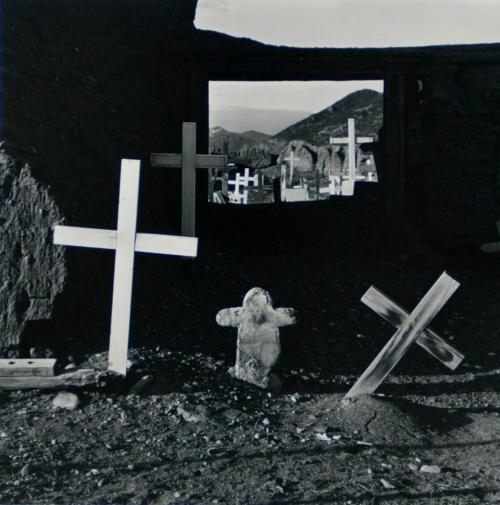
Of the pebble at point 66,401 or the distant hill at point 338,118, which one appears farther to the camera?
the distant hill at point 338,118

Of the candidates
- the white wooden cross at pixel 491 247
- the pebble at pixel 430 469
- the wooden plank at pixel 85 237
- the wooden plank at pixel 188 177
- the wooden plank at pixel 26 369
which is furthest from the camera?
the white wooden cross at pixel 491 247

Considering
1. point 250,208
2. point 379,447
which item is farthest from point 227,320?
point 250,208

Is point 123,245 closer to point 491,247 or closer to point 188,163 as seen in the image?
point 188,163

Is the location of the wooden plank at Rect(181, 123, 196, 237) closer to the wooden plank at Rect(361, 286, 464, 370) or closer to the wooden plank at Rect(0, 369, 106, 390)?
the wooden plank at Rect(0, 369, 106, 390)

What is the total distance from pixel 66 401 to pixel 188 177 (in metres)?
2.34

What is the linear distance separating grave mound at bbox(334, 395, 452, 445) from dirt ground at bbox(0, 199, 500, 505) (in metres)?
0.01

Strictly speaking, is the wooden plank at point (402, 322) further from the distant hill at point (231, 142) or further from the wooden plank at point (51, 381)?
the distant hill at point (231, 142)

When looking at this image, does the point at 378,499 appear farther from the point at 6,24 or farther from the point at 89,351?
the point at 6,24

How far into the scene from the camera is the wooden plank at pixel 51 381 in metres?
4.94

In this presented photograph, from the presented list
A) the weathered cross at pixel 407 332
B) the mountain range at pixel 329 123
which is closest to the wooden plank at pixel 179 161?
the weathered cross at pixel 407 332

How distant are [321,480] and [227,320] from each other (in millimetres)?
1615

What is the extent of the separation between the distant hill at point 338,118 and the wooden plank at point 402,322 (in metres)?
28.2

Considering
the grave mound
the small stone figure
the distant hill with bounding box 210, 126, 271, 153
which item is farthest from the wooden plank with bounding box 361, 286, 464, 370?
the distant hill with bounding box 210, 126, 271, 153

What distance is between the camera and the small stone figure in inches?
211
